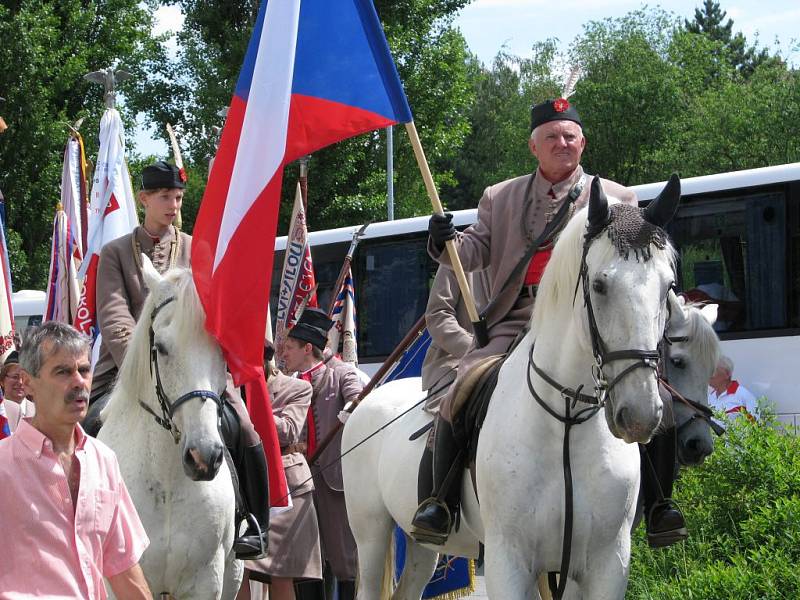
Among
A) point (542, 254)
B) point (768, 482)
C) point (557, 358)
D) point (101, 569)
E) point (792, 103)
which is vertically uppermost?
point (792, 103)

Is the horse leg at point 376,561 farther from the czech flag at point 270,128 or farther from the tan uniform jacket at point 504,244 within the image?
the tan uniform jacket at point 504,244

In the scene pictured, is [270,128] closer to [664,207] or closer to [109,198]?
[664,207]

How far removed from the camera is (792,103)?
40.9 meters

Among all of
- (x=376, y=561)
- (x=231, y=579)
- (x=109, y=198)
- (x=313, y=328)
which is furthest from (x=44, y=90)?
(x=231, y=579)

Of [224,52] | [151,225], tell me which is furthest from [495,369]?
[224,52]

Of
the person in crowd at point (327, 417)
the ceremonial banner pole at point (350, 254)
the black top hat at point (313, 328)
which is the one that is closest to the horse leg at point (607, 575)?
the person in crowd at point (327, 417)

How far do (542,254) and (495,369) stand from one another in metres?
0.65

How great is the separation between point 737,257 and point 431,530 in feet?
31.1

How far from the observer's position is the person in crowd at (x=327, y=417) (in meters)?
9.24

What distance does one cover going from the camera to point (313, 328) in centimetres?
923

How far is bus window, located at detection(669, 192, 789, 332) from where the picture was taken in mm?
14414

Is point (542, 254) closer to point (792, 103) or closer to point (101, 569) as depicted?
point (101, 569)

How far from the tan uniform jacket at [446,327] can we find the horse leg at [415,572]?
48.7 inches

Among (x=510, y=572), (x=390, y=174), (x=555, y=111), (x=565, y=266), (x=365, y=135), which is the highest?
(x=365, y=135)
